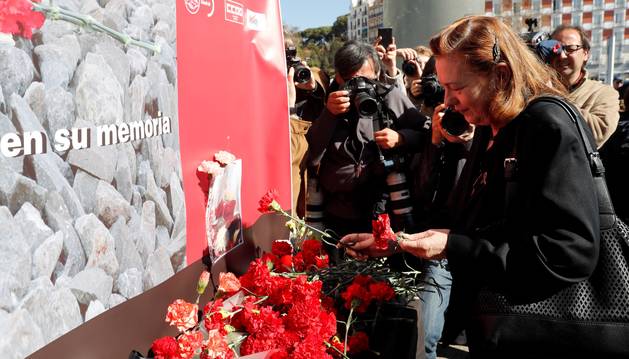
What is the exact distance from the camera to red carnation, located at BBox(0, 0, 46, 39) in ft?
2.96

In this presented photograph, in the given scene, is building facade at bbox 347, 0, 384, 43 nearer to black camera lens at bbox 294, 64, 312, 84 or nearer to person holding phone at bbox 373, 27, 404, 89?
person holding phone at bbox 373, 27, 404, 89

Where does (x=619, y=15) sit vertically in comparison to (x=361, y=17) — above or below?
below

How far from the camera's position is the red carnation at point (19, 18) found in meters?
0.90

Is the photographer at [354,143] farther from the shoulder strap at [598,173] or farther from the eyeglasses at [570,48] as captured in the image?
the shoulder strap at [598,173]

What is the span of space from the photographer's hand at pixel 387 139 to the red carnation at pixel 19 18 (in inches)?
82.2

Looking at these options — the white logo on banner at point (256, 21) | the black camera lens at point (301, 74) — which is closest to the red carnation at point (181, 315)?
the white logo on banner at point (256, 21)

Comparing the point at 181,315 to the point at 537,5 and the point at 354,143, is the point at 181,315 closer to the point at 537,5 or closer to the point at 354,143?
the point at 354,143

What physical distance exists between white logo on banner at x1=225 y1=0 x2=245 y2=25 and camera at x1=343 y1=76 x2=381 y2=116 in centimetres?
115

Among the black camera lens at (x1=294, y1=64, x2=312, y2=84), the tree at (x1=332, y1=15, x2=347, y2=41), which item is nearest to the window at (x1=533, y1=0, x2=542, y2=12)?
the tree at (x1=332, y1=15, x2=347, y2=41)

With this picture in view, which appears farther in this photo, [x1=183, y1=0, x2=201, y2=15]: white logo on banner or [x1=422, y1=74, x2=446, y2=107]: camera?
[x1=422, y1=74, x2=446, y2=107]: camera

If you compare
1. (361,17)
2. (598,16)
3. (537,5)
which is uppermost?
(361,17)

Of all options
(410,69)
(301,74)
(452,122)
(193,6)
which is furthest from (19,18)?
(410,69)

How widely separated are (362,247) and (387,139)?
1113mm

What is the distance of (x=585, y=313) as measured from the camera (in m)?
1.45
